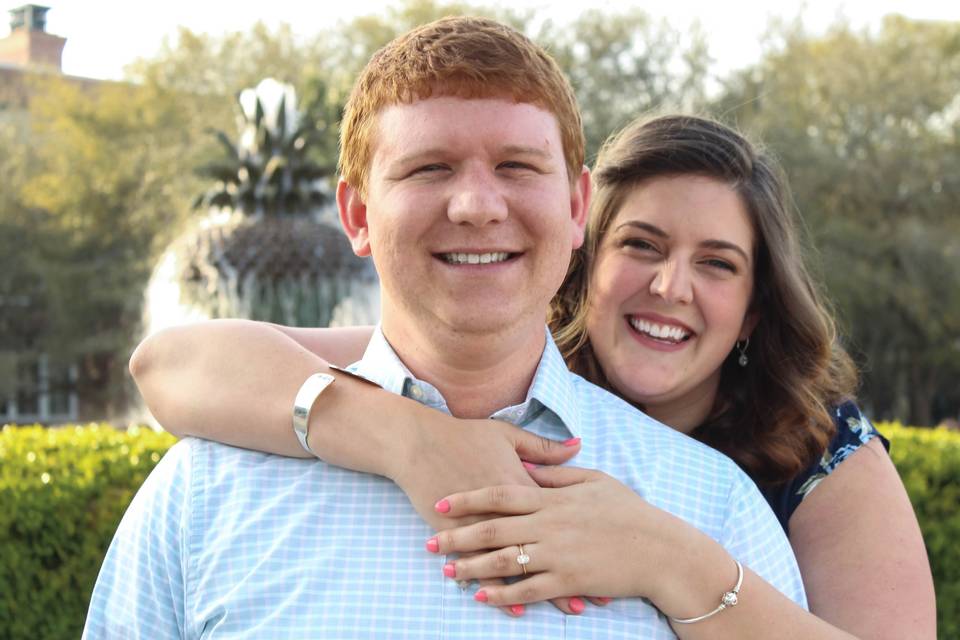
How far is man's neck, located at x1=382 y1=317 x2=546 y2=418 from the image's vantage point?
6.63 ft

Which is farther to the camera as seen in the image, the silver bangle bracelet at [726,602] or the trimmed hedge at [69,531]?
the trimmed hedge at [69,531]

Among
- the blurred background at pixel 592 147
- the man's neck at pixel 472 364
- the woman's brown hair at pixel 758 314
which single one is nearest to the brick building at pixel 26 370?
the blurred background at pixel 592 147

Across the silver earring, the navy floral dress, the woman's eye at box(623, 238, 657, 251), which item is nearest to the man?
the navy floral dress

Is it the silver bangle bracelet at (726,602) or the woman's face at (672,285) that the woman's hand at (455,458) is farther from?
the woman's face at (672,285)

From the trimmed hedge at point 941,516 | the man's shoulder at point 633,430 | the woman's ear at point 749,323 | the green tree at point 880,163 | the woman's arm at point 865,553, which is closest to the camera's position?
the man's shoulder at point 633,430

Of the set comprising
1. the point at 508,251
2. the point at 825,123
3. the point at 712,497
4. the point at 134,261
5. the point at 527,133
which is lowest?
the point at 134,261

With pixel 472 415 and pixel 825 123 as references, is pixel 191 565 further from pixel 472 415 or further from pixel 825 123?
pixel 825 123

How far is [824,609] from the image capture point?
97.0 inches

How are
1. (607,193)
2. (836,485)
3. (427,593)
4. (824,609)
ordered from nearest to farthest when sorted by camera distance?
1. (427,593)
2. (824,609)
3. (836,485)
4. (607,193)

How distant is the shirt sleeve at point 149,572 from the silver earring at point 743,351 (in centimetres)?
178

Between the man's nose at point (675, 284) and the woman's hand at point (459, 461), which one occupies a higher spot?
the man's nose at point (675, 284)

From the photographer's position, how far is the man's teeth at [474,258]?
1.93 meters

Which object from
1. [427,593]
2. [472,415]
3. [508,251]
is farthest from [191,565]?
[508,251]

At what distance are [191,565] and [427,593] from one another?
17.5 inches
